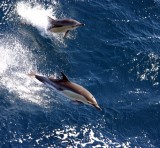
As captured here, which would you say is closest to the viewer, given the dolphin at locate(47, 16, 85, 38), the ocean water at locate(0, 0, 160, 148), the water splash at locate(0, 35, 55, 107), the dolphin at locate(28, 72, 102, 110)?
the dolphin at locate(28, 72, 102, 110)

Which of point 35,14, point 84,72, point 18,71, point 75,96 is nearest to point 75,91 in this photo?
point 75,96

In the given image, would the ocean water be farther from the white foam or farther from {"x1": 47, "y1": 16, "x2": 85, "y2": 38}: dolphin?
{"x1": 47, "y1": 16, "x2": 85, "y2": 38}: dolphin

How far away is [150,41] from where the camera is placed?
30766 millimetres

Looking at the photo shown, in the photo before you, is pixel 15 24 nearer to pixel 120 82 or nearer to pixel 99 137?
pixel 120 82

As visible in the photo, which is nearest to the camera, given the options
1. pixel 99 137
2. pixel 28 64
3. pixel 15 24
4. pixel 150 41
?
pixel 99 137

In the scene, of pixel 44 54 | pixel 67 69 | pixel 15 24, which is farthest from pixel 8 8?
pixel 67 69

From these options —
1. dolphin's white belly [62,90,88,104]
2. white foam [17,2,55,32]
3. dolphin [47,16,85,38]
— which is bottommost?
dolphin's white belly [62,90,88,104]

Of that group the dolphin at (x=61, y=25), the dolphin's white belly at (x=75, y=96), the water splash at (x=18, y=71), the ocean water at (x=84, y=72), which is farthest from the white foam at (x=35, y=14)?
the dolphin's white belly at (x=75, y=96)

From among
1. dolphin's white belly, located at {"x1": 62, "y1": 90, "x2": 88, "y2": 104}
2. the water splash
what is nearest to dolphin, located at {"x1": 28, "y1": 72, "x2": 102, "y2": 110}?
dolphin's white belly, located at {"x1": 62, "y1": 90, "x2": 88, "y2": 104}

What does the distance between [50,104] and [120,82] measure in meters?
5.41

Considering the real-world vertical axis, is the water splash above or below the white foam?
below

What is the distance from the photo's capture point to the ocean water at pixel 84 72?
22.4m

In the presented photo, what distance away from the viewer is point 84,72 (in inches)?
1031

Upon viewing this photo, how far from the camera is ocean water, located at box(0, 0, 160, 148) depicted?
22.4m
